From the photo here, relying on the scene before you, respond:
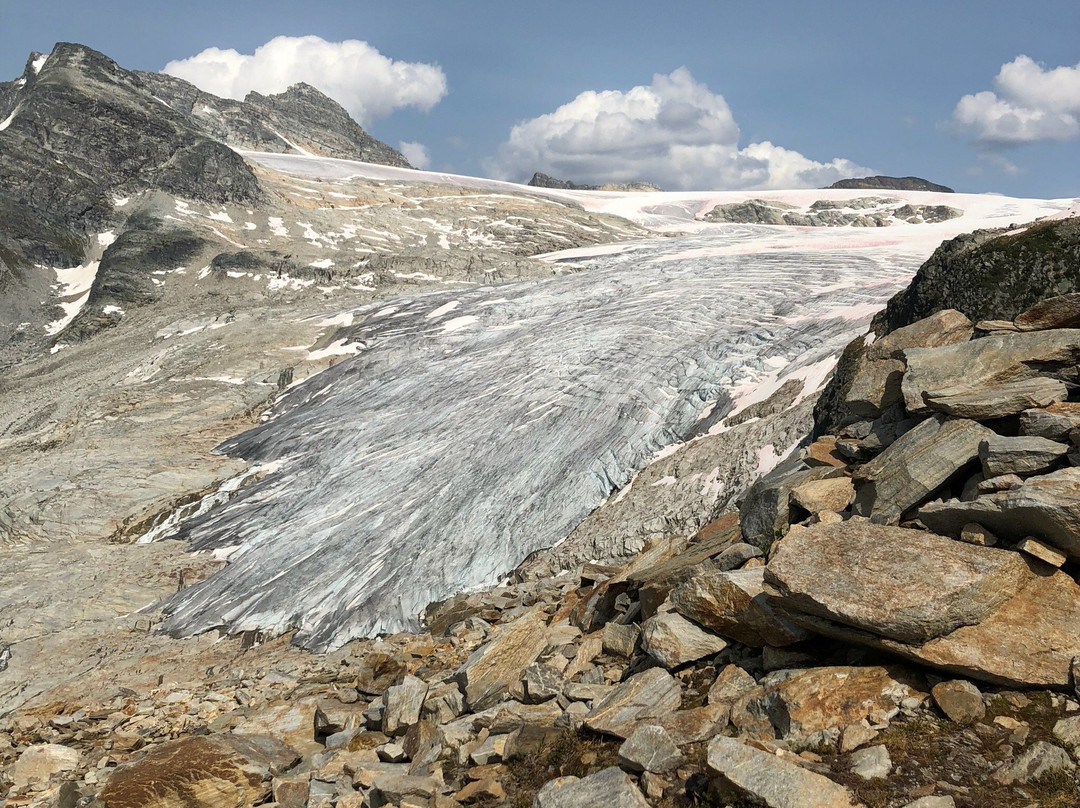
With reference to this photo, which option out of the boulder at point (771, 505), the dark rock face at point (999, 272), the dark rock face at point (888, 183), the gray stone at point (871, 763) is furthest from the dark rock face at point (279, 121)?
the gray stone at point (871, 763)

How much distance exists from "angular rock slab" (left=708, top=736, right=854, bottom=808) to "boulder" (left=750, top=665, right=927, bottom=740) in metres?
0.75

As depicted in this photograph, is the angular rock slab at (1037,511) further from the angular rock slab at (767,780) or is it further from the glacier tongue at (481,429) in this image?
the glacier tongue at (481,429)

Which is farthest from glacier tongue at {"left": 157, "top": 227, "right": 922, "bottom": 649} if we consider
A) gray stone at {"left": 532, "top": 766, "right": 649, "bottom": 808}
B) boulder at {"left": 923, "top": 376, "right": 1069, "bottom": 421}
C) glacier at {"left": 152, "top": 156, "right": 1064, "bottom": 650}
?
boulder at {"left": 923, "top": 376, "right": 1069, "bottom": 421}

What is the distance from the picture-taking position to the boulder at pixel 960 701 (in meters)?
6.65

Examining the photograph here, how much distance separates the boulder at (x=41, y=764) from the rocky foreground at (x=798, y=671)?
41mm

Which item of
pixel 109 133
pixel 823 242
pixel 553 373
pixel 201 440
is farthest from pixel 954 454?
pixel 109 133

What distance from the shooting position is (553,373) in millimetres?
27156

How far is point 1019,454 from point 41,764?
14356 millimetres

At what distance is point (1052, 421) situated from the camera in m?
8.27

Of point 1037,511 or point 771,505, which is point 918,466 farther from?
point 771,505

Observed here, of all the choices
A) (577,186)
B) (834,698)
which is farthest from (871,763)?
(577,186)

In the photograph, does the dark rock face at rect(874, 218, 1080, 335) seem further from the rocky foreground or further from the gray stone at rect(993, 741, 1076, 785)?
the gray stone at rect(993, 741, 1076, 785)

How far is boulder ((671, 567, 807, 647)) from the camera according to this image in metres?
8.17

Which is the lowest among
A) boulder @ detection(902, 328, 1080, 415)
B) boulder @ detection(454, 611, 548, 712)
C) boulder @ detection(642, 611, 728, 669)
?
boulder @ detection(454, 611, 548, 712)
